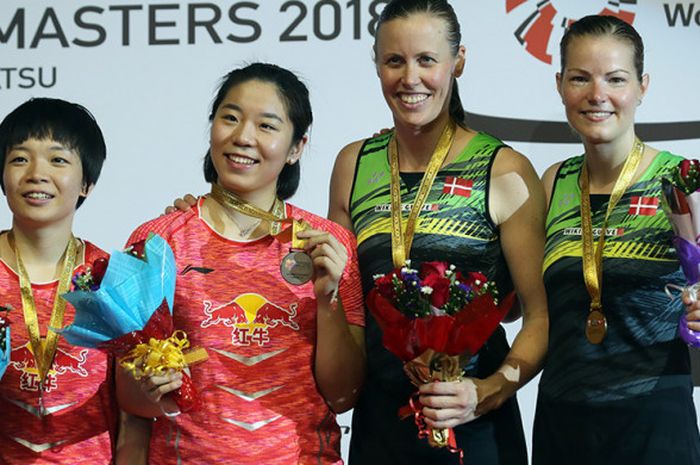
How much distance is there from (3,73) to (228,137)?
197 centimetres

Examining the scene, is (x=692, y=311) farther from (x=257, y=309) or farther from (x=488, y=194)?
(x=257, y=309)

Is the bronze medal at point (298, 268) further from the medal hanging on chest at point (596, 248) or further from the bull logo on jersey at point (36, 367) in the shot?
the medal hanging on chest at point (596, 248)

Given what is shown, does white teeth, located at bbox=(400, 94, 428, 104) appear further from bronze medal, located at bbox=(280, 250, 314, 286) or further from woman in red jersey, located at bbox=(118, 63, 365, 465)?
bronze medal, located at bbox=(280, 250, 314, 286)

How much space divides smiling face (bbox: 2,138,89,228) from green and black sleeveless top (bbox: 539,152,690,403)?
1.28 m

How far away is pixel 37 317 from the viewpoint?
2.81 meters

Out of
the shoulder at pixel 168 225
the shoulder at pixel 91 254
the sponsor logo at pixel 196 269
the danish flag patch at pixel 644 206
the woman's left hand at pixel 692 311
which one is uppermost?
the danish flag patch at pixel 644 206

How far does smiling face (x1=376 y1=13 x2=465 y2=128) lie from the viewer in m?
2.89

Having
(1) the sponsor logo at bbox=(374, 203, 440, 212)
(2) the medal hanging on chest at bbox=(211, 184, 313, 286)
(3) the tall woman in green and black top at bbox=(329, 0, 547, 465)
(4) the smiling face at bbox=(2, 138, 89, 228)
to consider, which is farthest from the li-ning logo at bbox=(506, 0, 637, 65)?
(4) the smiling face at bbox=(2, 138, 89, 228)

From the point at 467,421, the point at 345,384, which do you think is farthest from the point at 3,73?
the point at 467,421

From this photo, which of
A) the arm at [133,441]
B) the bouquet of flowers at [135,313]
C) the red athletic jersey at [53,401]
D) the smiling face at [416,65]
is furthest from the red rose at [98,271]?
the smiling face at [416,65]

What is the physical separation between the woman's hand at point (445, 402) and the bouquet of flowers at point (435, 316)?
0.02 meters

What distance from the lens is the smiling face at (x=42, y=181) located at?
2.89m

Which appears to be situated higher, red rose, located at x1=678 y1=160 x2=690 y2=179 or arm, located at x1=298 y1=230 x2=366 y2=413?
red rose, located at x1=678 y1=160 x2=690 y2=179

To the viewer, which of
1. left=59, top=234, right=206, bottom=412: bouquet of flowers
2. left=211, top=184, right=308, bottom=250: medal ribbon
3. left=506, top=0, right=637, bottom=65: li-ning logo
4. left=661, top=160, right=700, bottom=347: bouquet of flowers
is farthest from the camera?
left=506, top=0, right=637, bottom=65: li-ning logo
